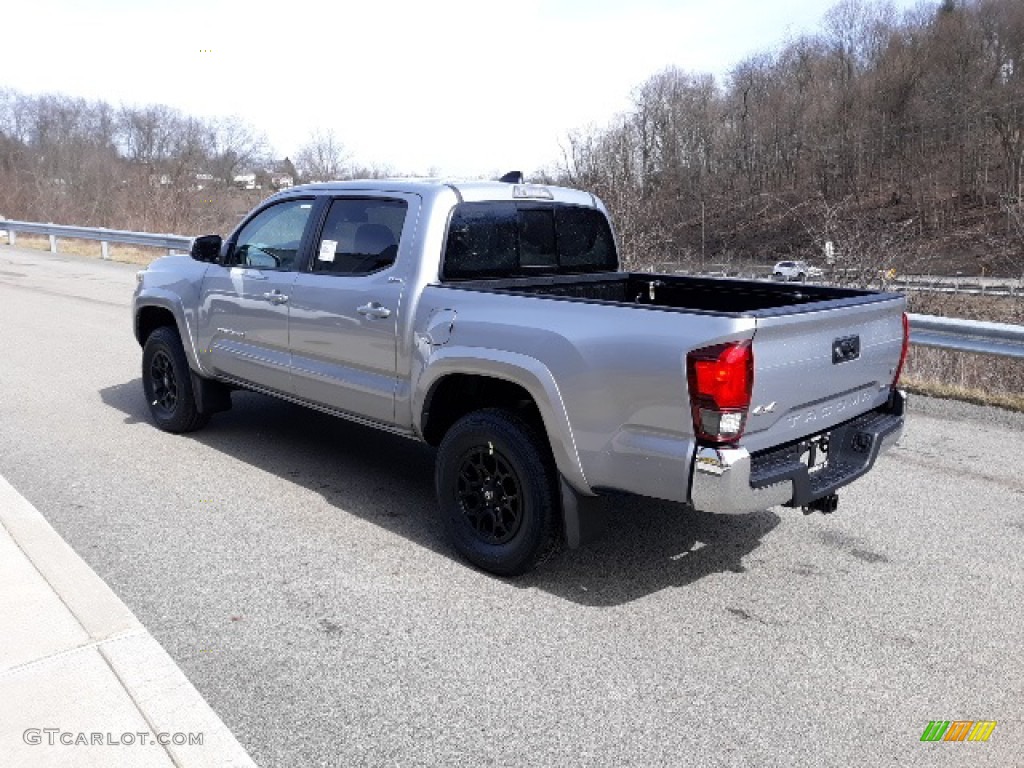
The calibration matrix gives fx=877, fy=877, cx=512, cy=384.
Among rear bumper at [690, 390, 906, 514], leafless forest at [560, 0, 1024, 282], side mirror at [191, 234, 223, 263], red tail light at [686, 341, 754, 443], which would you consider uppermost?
leafless forest at [560, 0, 1024, 282]

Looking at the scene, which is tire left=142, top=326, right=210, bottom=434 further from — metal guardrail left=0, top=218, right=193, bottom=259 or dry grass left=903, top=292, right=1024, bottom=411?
metal guardrail left=0, top=218, right=193, bottom=259

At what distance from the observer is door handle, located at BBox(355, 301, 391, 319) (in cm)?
473

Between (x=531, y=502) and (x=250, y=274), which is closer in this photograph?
(x=531, y=502)

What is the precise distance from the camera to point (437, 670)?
3404 mm

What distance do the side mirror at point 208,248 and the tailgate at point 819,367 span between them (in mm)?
4155

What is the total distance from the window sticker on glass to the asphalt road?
56.5 inches

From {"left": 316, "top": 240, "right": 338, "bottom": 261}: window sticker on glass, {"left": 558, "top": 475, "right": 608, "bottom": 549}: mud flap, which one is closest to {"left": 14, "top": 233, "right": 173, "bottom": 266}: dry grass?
{"left": 316, "top": 240, "right": 338, "bottom": 261}: window sticker on glass

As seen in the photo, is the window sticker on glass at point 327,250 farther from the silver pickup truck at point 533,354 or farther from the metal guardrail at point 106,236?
the metal guardrail at point 106,236

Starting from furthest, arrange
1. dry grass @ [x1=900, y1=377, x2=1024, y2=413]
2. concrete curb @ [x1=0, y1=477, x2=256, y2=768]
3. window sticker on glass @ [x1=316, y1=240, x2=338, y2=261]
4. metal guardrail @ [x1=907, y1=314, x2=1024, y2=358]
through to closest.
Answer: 1. dry grass @ [x1=900, y1=377, x2=1024, y2=413]
2. metal guardrail @ [x1=907, y1=314, x2=1024, y2=358]
3. window sticker on glass @ [x1=316, y1=240, x2=338, y2=261]
4. concrete curb @ [x1=0, y1=477, x2=256, y2=768]

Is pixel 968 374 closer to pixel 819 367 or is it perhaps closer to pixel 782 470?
pixel 819 367

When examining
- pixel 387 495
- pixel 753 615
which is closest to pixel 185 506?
pixel 387 495

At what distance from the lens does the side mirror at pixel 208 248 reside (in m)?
6.20

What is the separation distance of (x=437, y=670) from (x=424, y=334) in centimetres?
178

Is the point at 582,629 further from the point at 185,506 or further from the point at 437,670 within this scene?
the point at 185,506
